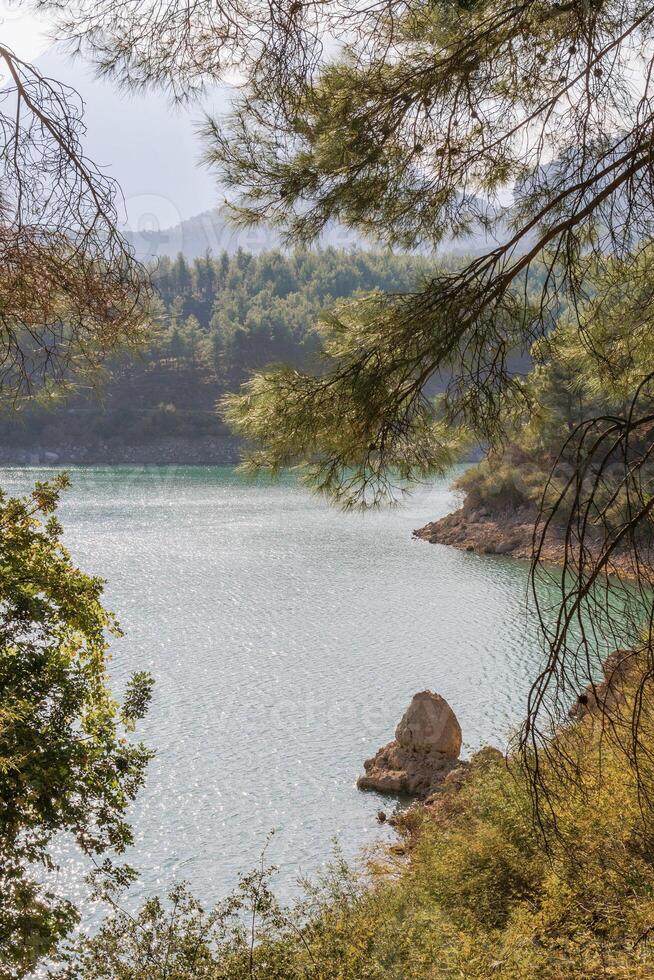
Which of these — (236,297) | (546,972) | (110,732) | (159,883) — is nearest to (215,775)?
(159,883)

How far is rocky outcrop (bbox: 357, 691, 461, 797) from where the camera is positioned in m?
8.09

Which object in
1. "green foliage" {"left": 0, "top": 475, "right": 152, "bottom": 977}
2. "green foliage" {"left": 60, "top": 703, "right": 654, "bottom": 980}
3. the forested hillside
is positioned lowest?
"green foliage" {"left": 60, "top": 703, "right": 654, "bottom": 980}

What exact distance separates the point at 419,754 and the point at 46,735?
5.49 meters

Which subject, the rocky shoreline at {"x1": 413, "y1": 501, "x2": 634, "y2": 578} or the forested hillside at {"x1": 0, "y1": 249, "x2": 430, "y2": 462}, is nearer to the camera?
the rocky shoreline at {"x1": 413, "y1": 501, "x2": 634, "y2": 578}

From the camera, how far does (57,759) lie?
3.49 m

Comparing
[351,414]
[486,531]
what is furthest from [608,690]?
[486,531]

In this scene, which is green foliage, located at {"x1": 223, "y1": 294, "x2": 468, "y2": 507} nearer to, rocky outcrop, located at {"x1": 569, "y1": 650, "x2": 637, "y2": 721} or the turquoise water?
rocky outcrop, located at {"x1": 569, "y1": 650, "x2": 637, "y2": 721}

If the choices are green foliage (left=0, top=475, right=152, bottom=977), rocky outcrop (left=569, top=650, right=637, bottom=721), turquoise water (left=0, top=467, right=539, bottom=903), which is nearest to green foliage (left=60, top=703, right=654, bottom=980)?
rocky outcrop (left=569, top=650, right=637, bottom=721)

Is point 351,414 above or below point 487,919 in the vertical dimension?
above

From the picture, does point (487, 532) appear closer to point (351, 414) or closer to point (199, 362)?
point (351, 414)

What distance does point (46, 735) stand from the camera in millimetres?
3547

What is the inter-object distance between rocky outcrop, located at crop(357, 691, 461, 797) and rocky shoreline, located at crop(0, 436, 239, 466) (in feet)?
124

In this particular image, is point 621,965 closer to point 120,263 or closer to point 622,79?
point 120,263

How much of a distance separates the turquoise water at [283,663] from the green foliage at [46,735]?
259 centimetres
